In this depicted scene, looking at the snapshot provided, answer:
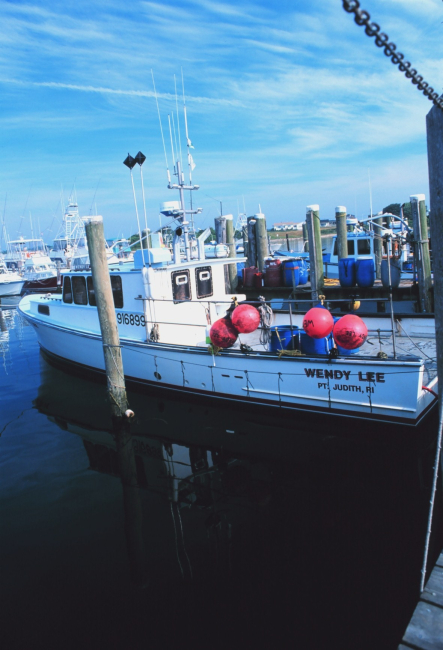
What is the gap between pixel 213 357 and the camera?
324 inches

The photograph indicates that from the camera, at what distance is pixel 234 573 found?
448 cm

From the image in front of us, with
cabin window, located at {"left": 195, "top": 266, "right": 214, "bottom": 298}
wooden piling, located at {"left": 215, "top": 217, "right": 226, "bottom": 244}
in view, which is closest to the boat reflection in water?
cabin window, located at {"left": 195, "top": 266, "right": 214, "bottom": 298}

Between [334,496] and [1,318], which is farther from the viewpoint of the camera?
[1,318]

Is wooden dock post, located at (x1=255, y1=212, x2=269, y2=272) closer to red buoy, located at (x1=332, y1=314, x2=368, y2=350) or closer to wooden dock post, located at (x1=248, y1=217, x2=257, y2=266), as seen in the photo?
wooden dock post, located at (x1=248, y1=217, x2=257, y2=266)

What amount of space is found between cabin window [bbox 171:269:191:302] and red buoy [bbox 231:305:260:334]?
2053 mm

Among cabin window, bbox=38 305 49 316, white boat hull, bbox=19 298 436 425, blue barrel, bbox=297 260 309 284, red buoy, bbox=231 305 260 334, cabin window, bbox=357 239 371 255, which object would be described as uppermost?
cabin window, bbox=357 239 371 255

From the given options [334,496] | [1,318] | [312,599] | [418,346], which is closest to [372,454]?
[334,496]

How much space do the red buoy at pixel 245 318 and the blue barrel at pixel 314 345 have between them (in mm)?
895

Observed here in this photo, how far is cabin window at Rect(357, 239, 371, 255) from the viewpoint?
1659cm

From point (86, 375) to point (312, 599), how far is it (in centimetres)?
823

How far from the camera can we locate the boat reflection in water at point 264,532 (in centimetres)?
389

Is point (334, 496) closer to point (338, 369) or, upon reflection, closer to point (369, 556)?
point (369, 556)

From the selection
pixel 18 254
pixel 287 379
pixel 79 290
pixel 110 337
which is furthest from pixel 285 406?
pixel 18 254

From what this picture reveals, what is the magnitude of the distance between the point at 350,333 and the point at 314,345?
0.84 metres
